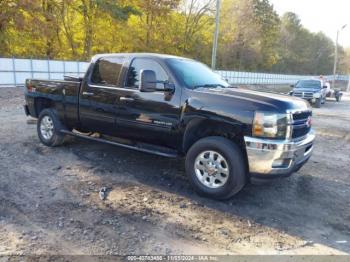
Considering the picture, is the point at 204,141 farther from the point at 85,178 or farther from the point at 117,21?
the point at 117,21

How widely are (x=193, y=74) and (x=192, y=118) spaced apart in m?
0.90

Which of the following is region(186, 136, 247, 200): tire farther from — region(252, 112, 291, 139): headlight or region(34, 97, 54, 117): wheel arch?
region(34, 97, 54, 117): wheel arch

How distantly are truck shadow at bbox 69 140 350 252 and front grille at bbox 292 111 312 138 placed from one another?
37.3 inches

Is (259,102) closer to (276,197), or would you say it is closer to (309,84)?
(276,197)

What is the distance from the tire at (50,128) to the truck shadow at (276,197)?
45 cm

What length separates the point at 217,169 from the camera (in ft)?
14.8

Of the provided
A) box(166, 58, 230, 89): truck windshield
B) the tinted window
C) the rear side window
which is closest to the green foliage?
the rear side window

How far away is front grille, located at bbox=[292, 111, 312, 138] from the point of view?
439 centimetres

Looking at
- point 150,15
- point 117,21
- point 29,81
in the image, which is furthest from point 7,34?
point 29,81


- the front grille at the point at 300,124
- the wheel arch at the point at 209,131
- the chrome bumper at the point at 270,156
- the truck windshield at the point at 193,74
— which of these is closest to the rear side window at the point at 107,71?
the truck windshield at the point at 193,74

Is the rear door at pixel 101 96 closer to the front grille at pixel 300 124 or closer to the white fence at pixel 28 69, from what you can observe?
the front grille at pixel 300 124

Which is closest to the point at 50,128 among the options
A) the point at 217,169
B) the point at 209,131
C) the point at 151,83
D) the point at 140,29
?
the point at 151,83

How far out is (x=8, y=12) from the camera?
23.9m

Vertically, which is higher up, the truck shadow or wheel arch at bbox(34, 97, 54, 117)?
wheel arch at bbox(34, 97, 54, 117)
